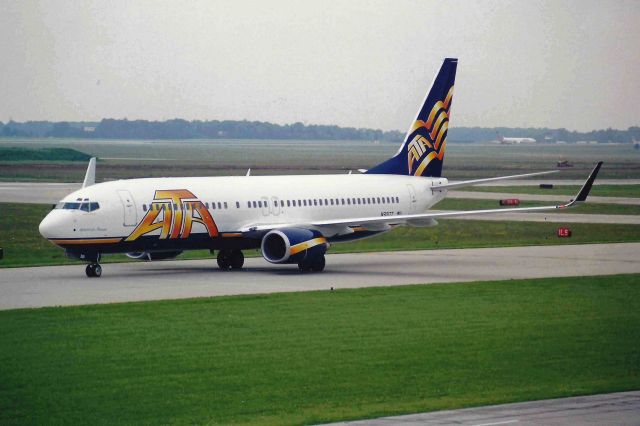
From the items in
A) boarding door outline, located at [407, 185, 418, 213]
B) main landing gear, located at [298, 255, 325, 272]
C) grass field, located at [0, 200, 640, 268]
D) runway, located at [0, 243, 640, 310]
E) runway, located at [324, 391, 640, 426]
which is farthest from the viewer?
boarding door outline, located at [407, 185, 418, 213]

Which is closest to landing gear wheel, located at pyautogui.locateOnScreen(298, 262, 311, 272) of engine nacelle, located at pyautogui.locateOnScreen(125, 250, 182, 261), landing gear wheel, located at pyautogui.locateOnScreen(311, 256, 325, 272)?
landing gear wheel, located at pyautogui.locateOnScreen(311, 256, 325, 272)

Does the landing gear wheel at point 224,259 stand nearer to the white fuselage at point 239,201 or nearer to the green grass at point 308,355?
the white fuselage at point 239,201

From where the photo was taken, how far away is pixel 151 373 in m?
27.2

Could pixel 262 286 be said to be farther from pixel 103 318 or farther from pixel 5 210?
pixel 5 210

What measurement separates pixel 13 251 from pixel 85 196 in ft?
44.1

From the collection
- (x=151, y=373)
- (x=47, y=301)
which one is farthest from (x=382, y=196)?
(x=151, y=373)

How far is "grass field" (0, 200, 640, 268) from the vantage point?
59125 mm

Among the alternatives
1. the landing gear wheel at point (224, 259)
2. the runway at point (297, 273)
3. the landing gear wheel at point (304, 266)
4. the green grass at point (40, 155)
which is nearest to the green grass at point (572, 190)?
the runway at point (297, 273)

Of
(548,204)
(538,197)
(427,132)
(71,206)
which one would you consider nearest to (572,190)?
(538,197)

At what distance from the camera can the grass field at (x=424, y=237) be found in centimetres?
5912

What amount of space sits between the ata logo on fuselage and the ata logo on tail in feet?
45.7

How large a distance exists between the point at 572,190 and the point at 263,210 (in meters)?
62.7

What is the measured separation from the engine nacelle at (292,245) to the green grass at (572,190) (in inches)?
2289

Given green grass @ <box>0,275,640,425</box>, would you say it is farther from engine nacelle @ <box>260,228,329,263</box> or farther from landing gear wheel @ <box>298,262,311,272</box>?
landing gear wheel @ <box>298,262,311,272</box>
